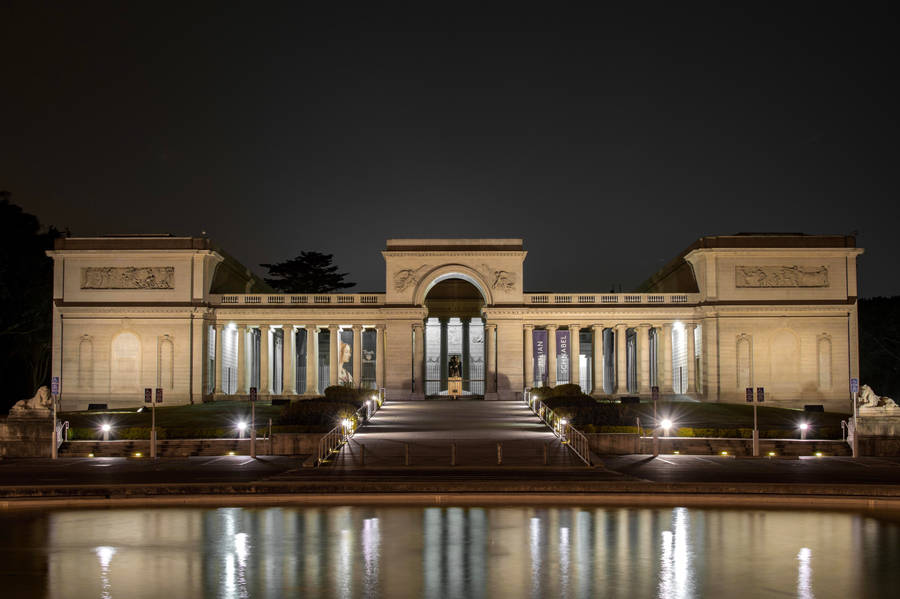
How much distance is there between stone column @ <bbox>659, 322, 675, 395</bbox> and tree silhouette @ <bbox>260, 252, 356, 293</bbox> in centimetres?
5885

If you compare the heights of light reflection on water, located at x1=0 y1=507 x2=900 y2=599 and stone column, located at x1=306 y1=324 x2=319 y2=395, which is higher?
stone column, located at x1=306 y1=324 x2=319 y2=395

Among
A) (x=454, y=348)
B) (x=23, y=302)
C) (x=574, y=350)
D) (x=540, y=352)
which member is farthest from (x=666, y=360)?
(x=23, y=302)

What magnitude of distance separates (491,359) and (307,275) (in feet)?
179

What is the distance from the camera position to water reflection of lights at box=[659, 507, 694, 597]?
48.0ft

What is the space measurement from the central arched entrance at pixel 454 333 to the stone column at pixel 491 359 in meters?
14.8

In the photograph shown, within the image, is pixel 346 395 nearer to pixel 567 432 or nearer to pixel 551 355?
pixel 567 432

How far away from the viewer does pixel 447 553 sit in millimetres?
17469

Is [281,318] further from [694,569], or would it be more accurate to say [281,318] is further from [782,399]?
[694,569]

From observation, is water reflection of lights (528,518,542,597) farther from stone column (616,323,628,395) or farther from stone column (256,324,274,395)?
stone column (256,324,274,395)

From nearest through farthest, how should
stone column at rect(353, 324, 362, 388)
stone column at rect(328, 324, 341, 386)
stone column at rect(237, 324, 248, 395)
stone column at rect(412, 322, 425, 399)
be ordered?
stone column at rect(412, 322, 425, 399) < stone column at rect(237, 324, 248, 395) < stone column at rect(328, 324, 341, 386) < stone column at rect(353, 324, 362, 388)

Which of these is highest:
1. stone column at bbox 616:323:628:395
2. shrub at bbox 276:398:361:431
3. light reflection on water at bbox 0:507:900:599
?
stone column at bbox 616:323:628:395

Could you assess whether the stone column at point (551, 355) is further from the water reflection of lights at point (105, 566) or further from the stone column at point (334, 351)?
the water reflection of lights at point (105, 566)

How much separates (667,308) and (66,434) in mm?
51132

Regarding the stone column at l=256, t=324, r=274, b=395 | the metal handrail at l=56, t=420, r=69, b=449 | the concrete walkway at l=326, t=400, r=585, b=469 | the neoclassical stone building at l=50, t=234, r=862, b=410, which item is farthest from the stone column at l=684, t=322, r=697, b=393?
the metal handrail at l=56, t=420, r=69, b=449
